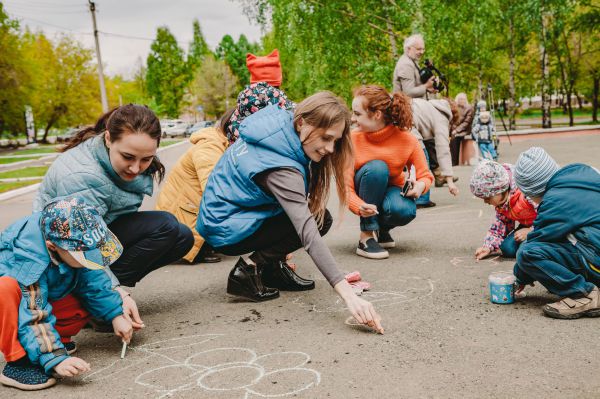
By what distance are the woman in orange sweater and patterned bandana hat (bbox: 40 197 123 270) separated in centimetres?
227

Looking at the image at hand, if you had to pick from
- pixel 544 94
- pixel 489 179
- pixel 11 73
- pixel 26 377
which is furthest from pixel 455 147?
pixel 11 73

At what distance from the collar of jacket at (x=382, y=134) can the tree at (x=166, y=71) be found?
55.4 metres

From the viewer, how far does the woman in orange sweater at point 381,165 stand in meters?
4.34

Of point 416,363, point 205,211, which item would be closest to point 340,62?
point 205,211

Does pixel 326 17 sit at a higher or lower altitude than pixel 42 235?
higher

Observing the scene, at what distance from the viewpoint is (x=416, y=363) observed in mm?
2482

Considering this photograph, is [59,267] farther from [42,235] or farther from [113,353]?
[113,353]

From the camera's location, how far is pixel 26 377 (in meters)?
2.44

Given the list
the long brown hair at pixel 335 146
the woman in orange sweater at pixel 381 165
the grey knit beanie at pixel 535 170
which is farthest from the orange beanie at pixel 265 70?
the grey knit beanie at pixel 535 170

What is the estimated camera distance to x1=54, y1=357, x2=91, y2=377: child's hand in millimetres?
2392

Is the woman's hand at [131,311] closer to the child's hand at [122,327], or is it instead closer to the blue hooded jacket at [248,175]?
the child's hand at [122,327]

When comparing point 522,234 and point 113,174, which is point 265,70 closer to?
point 113,174

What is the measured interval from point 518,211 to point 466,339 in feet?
4.69

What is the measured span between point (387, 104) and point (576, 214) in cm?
181
